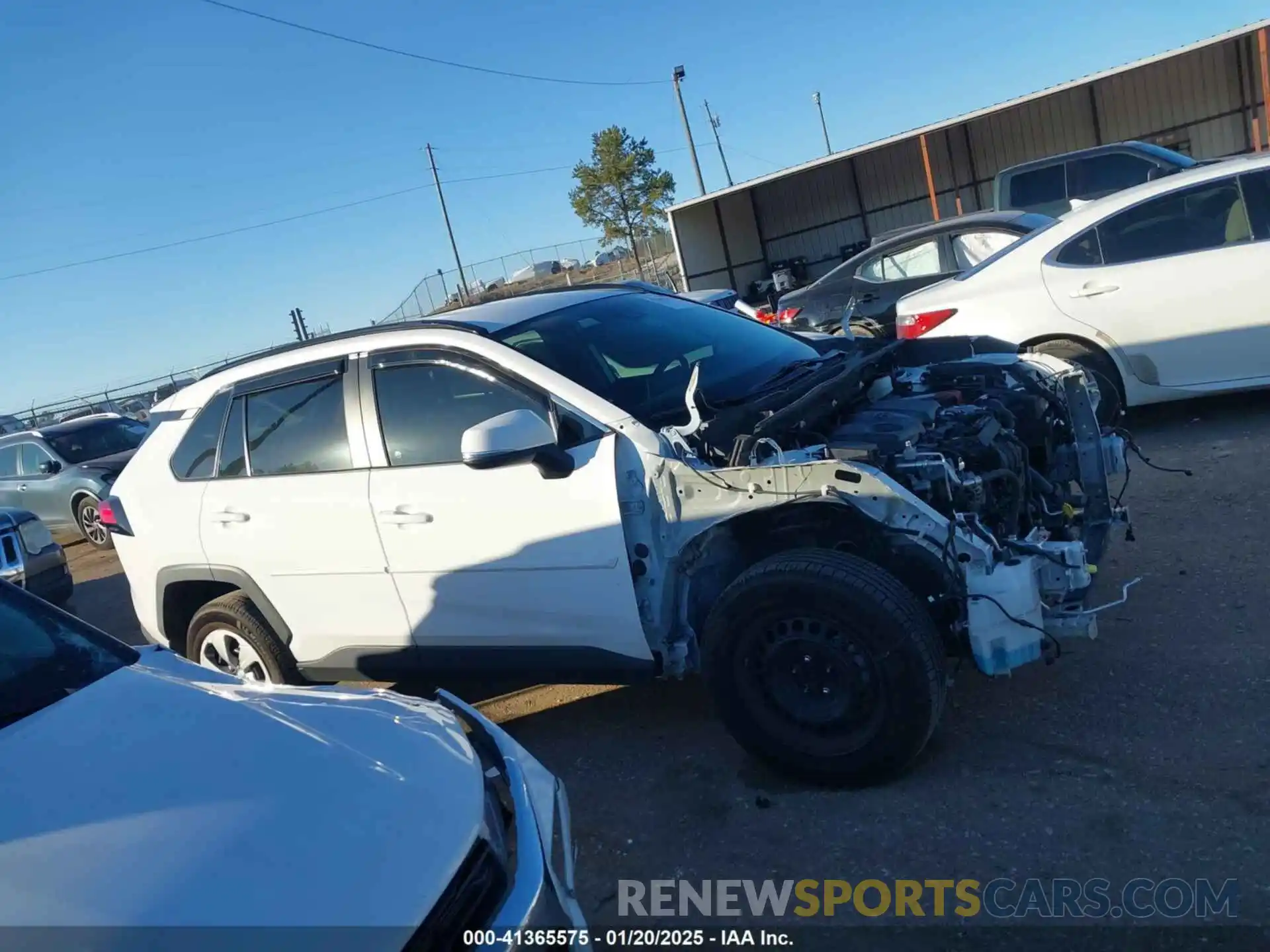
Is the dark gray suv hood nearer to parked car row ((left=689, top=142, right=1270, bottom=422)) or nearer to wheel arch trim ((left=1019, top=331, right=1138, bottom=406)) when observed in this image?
parked car row ((left=689, top=142, right=1270, bottom=422))

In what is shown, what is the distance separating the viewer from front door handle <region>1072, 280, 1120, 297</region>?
6508 millimetres

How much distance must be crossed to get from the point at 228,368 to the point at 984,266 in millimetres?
5103

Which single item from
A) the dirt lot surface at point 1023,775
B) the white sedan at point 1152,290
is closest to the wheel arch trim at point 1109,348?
the white sedan at point 1152,290

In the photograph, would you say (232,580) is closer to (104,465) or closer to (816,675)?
(816,675)

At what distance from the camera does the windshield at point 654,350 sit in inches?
153

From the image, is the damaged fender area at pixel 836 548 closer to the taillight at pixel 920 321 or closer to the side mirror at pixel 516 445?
the side mirror at pixel 516 445

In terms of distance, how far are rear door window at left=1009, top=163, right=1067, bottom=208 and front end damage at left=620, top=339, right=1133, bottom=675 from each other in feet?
37.5

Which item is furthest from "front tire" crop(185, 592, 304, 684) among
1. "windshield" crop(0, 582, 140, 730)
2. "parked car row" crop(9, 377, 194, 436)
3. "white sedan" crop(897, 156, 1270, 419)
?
"parked car row" crop(9, 377, 194, 436)

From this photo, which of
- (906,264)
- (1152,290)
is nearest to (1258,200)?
(1152,290)

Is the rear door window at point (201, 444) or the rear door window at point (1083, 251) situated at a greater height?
the rear door window at point (201, 444)

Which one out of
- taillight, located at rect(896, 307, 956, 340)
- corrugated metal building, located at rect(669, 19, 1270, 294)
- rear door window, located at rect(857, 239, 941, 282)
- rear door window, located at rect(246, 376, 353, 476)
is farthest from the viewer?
corrugated metal building, located at rect(669, 19, 1270, 294)

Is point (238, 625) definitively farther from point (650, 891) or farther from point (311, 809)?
point (311, 809)
